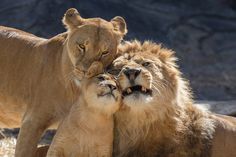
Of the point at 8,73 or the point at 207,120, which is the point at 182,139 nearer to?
the point at 207,120

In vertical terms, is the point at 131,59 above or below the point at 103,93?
above

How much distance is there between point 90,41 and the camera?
583 centimetres

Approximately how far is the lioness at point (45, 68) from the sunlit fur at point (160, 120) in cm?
19

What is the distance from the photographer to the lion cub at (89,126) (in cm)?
553

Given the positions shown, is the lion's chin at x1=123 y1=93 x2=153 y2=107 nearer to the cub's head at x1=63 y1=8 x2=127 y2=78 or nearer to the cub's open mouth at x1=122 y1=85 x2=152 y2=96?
the cub's open mouth at x1=122 y1=85 x2=152 y2=96

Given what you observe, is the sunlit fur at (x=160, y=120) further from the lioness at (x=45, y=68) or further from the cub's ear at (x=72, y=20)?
the cub's ear at (x=72, y=20)

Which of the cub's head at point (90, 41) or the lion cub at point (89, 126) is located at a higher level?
the cub's head at point (90, 41)

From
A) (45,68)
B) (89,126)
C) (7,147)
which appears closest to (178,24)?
(7,147)

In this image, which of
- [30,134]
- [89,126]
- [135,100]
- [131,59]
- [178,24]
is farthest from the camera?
[178,24]

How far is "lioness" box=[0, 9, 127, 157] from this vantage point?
588 centimetres

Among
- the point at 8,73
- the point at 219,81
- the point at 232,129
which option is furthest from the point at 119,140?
the point at 219,81

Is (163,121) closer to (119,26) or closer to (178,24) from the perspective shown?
(119,26)

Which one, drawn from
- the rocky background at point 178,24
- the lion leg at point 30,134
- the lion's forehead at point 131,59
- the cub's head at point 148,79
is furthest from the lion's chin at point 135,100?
the rocky background at point 178,24

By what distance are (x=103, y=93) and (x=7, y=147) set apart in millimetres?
3148
